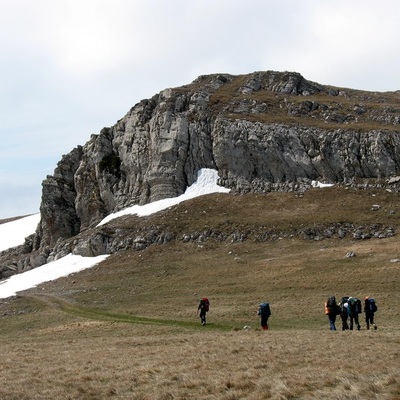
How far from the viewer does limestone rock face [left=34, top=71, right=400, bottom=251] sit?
86375mm

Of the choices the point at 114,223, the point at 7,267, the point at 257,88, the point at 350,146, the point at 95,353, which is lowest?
the point at 95,353

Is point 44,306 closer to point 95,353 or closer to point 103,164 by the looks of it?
point 95,353

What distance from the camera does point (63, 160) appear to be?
110125mm

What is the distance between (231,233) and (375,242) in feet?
65.1

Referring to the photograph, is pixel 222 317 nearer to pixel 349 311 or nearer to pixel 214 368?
pixel 349 311

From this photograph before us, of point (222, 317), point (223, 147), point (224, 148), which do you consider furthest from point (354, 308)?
point (223, 147)

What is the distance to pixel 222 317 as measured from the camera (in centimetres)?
4309

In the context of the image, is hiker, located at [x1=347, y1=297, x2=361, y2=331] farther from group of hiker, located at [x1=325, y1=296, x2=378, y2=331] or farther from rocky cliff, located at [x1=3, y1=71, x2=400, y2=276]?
rocky cliff, located at [x1=3, y1=71, x2=400, y2=276]

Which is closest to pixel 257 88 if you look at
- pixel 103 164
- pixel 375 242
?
pixel 103 164

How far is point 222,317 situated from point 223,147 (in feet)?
171

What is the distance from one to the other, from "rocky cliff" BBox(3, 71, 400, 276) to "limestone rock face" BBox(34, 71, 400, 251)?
17 centimetres

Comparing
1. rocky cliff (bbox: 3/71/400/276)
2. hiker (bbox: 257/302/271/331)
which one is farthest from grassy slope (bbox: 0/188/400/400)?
rocky cliff (bbox: 3/71/400/276)

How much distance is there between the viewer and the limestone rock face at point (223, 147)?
86375 millimetres

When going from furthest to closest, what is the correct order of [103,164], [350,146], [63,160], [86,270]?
[63,160] → [103,164] → [350,146] → [86,270]
